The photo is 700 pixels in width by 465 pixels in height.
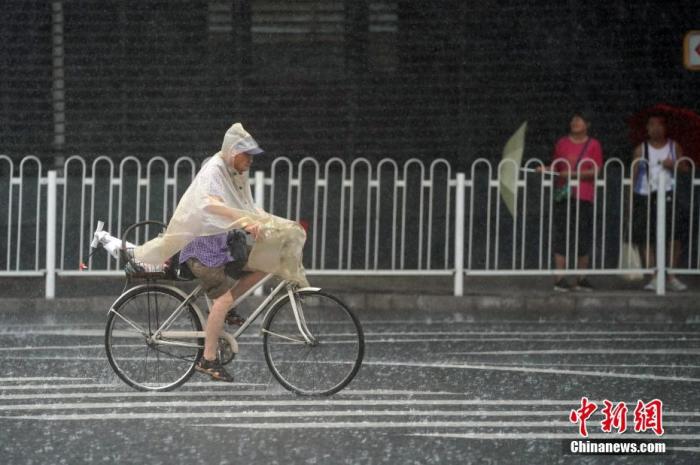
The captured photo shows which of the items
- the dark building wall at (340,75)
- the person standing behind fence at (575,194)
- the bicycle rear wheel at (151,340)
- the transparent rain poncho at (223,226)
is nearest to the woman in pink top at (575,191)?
the person standing behind fence at (575,194)

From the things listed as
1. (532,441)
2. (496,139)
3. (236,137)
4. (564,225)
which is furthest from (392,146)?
(532,441)

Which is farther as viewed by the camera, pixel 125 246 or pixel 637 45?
pixel 637 45

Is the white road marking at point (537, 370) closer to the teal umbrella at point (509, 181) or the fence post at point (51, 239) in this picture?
the teal umbrella at point (509, 181)

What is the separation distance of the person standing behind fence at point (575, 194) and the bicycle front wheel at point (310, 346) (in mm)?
6438

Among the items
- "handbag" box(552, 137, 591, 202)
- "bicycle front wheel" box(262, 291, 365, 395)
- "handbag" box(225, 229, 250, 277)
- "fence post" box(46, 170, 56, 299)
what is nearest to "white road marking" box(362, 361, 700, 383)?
"bicycle front wheel" box(262, 291, 365, 395)

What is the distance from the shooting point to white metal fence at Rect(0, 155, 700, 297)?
591 inches

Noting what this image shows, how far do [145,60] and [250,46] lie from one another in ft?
3.92

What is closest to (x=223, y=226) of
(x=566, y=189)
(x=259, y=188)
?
(x=259, y=188)

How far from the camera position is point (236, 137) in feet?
29.4

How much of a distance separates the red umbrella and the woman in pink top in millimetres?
655

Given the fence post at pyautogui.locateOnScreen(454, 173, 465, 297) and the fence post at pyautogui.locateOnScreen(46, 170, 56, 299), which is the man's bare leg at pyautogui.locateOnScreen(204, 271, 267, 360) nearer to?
the fence post at pyautogui.locateOnScreen(46, 170, 56, 299)

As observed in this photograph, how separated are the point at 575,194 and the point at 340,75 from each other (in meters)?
3.47

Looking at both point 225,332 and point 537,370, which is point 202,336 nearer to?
point 225,332

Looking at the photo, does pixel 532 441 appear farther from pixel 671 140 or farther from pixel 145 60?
pixel 145 60
